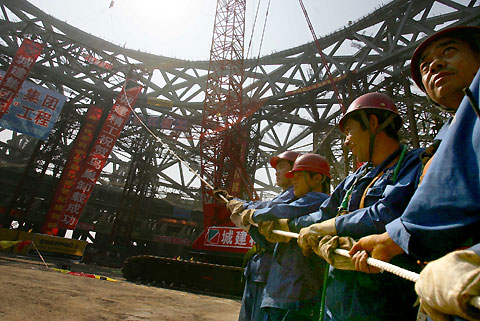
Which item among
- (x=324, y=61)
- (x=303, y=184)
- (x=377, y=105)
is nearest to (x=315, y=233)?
(x=377, y=105)

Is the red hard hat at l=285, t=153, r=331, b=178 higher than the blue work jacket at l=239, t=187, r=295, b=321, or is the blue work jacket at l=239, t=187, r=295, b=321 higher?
the red hard hat at l=285, t=153, r=331, b=178

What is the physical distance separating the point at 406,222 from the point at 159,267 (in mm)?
11102

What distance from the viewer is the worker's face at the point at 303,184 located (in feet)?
10.0

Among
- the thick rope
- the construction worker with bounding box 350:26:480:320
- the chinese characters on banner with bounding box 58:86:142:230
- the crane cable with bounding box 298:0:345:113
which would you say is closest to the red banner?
the chinese characters on banner with bounding box 58:86:142:230

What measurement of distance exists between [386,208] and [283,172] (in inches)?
93.3

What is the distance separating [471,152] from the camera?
2.80ft

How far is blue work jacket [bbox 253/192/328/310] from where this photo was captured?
91.0 inches

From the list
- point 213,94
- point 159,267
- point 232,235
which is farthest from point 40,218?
point 232,235

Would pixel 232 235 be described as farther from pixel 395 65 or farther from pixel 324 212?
pixel 395 65

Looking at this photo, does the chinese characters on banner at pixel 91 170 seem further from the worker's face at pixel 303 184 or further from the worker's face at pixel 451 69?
the worker's face at pixel 451 69

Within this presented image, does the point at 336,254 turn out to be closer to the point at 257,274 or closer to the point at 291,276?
the point at 291,276

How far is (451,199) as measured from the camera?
32.4 inches

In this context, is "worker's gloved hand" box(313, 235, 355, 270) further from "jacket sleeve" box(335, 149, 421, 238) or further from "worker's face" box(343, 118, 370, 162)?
"worker's face" box(343, 118, 370, 162)

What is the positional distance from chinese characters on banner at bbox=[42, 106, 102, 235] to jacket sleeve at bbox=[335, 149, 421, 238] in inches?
799
